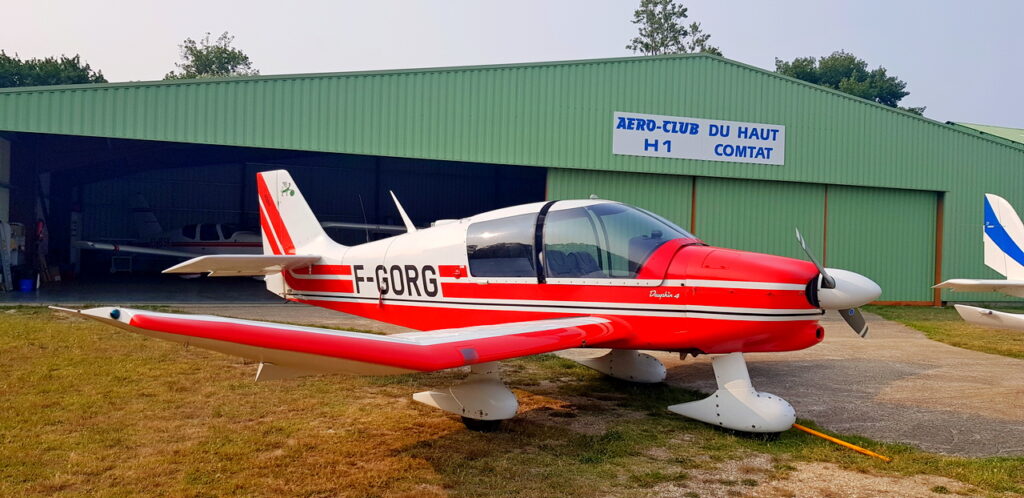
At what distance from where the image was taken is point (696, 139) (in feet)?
56.4

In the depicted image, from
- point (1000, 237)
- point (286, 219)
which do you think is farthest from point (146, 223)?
point (1000, 237)

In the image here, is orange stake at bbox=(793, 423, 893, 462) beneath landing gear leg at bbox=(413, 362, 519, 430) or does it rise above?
beneath

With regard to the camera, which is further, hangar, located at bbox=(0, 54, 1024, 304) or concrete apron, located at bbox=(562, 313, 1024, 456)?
hangar, located at bbox=(0, 54, 1024, 304)

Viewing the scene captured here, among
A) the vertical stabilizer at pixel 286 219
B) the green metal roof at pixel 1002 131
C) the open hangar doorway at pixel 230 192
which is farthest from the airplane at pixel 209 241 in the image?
the green metal roof at pixel 1002 131

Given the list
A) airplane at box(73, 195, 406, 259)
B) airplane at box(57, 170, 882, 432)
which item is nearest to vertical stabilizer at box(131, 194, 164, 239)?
airplane at box(73, 195, 406, 259)

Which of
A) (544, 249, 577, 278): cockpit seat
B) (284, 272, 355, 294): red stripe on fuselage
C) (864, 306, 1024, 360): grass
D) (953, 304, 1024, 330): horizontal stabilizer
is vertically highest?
(544, 249, 577, 278): cockpit seat

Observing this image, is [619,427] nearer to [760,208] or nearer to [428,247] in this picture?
[428,247]

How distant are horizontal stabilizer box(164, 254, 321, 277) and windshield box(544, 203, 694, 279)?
342 cm

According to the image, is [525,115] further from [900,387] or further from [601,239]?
[601,239]

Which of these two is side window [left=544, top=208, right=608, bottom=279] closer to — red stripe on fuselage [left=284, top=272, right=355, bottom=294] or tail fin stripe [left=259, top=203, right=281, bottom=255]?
red stripe on fuselage [left=284, top=272, right=355, bottom=294]

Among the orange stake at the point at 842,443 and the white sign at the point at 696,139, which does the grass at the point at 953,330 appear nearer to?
the white sign at the point at 696,139

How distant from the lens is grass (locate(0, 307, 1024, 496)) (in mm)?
4223

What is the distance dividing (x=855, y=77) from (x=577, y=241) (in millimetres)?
60926

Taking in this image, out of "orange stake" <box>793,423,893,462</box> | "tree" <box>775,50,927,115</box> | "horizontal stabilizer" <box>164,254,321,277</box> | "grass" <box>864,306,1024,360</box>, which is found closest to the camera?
"orange stake" <box>793,423,893,462</box>
